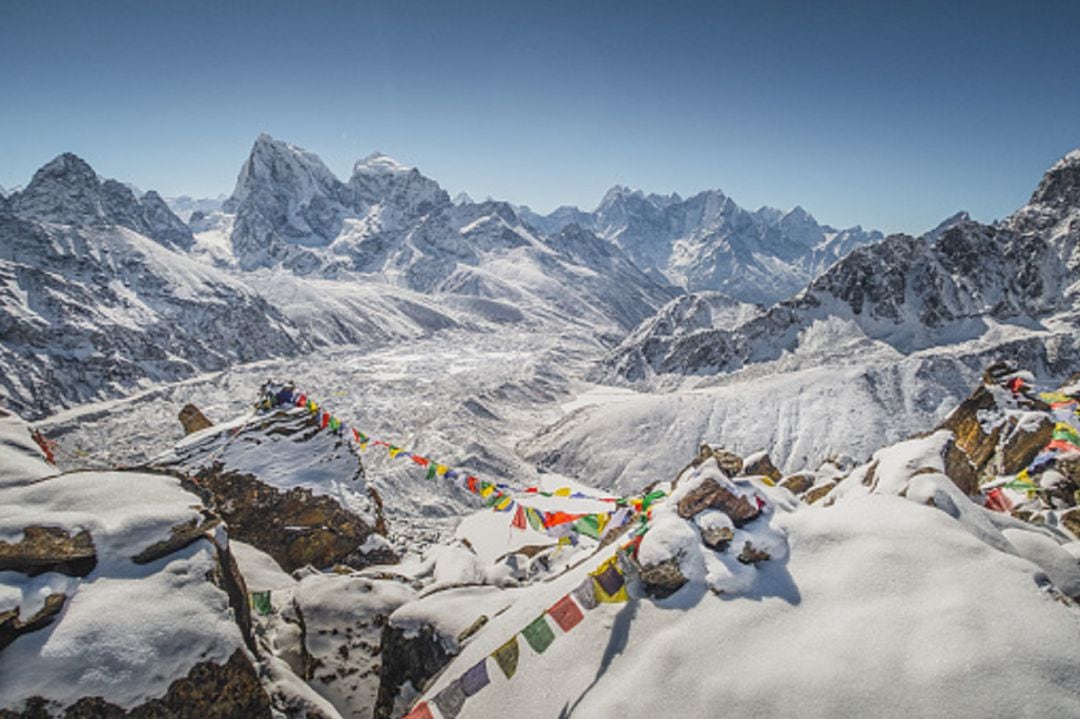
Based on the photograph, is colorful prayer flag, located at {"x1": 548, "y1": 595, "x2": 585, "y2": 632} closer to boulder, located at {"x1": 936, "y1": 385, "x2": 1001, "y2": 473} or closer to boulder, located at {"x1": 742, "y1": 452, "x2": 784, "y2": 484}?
boulder, located at {"x1": 742, "y1": 452, "x2": 784, "y2": 484}

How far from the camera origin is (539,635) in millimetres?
10492

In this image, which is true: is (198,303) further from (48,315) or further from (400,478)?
(400,478)

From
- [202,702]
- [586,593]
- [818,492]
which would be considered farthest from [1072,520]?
[202,702]

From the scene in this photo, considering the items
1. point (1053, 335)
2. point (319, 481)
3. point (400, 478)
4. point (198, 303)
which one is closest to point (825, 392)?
point (1053, 335)

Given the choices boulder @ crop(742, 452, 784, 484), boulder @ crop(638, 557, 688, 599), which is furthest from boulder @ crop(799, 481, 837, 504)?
boulder @ crop(638, 557, 688, 599)

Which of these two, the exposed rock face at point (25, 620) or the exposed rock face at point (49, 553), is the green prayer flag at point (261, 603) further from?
the exposed rock face at point (25, 620)

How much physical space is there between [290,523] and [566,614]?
17901 mm

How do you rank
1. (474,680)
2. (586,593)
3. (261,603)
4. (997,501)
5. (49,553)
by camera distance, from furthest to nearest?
(997,501) → (261,603) → (586,593) → (474,680) → (49,553)

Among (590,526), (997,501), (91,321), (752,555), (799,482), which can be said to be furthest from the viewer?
(91,321)

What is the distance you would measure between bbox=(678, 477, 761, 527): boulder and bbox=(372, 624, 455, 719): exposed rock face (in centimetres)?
614

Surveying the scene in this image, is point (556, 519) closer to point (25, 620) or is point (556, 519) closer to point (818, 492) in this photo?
point (818, 492)

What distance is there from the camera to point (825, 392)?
103m

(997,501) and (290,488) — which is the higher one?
(290,488)

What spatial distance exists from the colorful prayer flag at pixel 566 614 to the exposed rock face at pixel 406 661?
303cm
